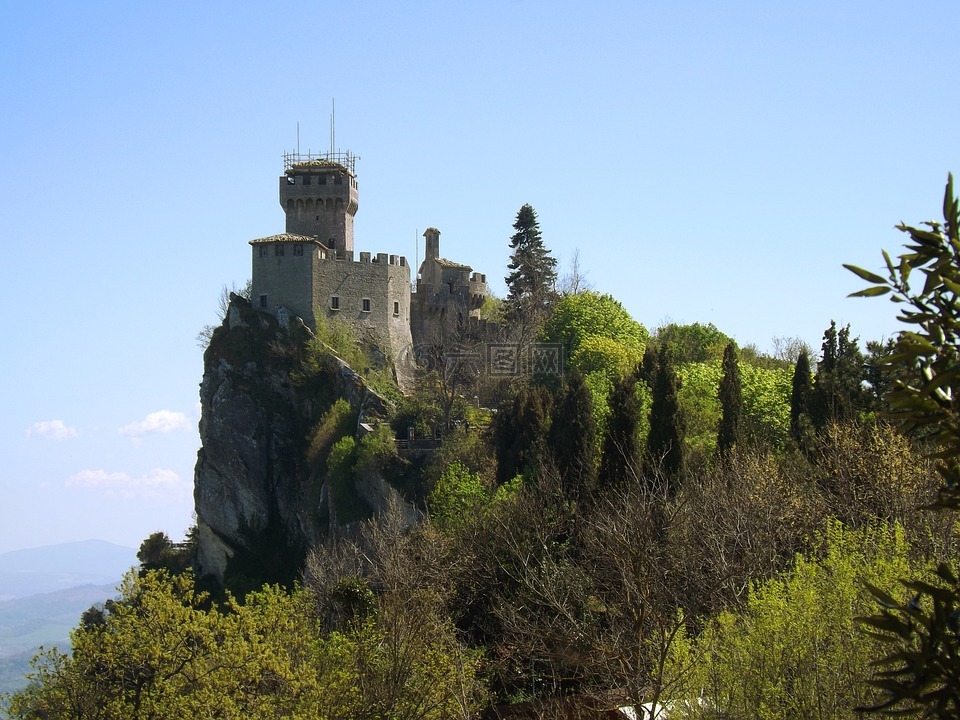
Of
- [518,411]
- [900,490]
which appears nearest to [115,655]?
[900,490]

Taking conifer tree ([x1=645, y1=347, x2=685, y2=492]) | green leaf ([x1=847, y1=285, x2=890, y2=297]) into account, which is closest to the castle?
conifer tree ([x1=645, y1=347, x2=685, y2=492])

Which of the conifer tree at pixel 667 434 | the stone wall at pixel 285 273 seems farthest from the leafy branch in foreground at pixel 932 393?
the stone wall at pixel 285 273

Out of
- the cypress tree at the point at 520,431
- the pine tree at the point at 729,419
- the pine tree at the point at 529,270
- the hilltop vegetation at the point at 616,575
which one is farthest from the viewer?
the pine tree at the point at 529,270

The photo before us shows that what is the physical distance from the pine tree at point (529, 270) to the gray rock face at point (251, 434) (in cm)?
1736

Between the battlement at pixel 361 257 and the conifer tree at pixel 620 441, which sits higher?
the battlement at pixel 361 257

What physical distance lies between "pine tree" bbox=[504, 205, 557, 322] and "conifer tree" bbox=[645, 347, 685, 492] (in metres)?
38.6

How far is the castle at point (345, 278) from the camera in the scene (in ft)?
233

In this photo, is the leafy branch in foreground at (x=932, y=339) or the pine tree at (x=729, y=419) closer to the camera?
the leafy branch in foreground at (x=932, y=339)

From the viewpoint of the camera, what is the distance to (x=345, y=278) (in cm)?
7162

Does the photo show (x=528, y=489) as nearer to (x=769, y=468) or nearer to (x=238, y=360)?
(x=769, y=468)

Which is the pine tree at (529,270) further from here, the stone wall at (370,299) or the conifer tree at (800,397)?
the conifer tree at (800,397)

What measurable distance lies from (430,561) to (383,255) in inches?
1390

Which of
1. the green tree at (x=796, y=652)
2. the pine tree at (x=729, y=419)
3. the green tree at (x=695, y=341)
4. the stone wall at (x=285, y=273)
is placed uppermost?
the stone wall at (x=285, y=273)

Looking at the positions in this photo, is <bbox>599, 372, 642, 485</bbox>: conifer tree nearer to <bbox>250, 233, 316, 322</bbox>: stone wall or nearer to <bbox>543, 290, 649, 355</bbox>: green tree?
<bbox>543, 290, 649, 355</bbox>: green tree
